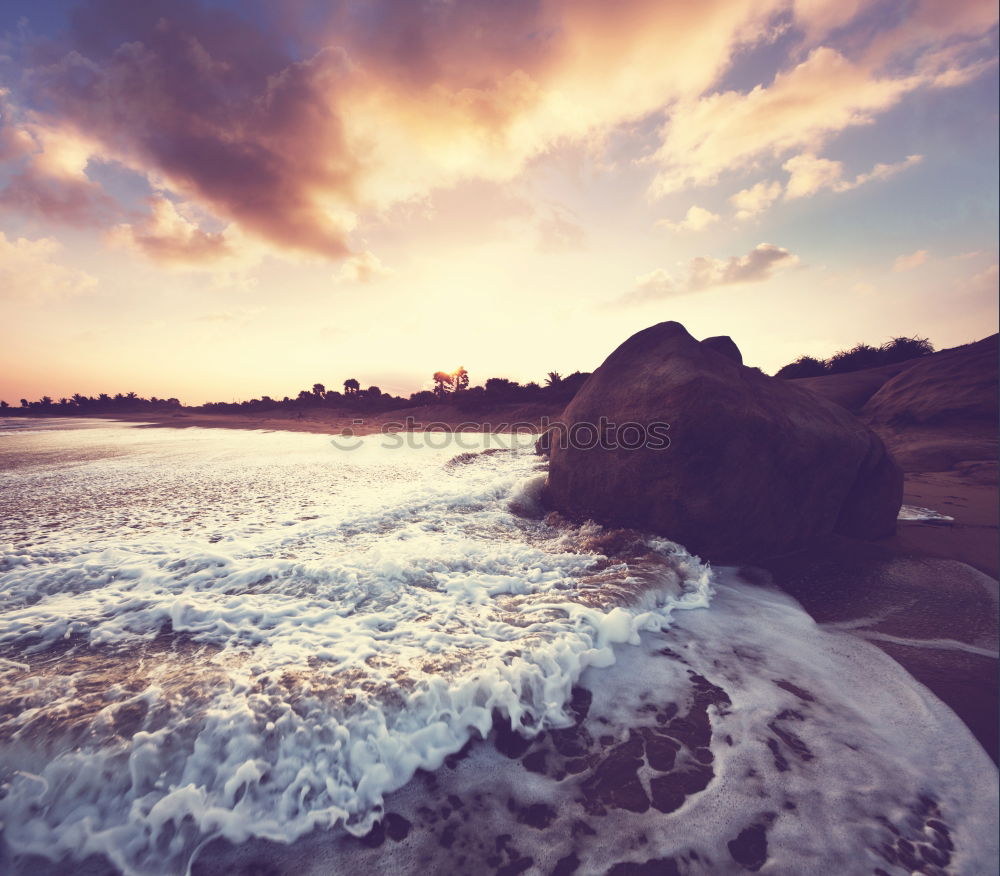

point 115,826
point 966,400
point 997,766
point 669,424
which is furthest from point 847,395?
point 115,826

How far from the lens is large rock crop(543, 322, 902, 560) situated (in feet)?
11.2

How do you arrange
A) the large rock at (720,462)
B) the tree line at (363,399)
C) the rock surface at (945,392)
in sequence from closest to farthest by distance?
1. the large rock at (720,462)
2. the rock surface at (945,392)
3. the tree line at (363,399)

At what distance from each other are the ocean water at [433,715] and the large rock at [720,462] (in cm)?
54

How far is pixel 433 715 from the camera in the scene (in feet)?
5.43

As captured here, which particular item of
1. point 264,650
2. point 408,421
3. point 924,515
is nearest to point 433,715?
point 264,650

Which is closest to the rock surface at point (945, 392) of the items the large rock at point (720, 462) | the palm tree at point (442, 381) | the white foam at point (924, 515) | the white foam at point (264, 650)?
the white foam at point (924, 515)

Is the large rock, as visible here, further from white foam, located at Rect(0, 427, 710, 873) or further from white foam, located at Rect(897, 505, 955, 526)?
white foam, located at Rect(897, 505, 955, 526)

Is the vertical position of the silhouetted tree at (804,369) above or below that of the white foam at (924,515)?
above

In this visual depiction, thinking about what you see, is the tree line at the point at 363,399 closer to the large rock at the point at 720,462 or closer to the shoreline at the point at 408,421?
the shoreline at the point at 408,421

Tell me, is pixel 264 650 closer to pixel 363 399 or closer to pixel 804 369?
pixel 804 369

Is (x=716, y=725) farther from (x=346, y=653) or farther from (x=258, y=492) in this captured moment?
(x=258, y=492)

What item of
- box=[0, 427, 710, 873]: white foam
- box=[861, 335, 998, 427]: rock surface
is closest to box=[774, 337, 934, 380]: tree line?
box=[861, 335, 998, 427]: rock surface

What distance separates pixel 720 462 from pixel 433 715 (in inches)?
117

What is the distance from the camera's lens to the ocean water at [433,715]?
4.13ft
